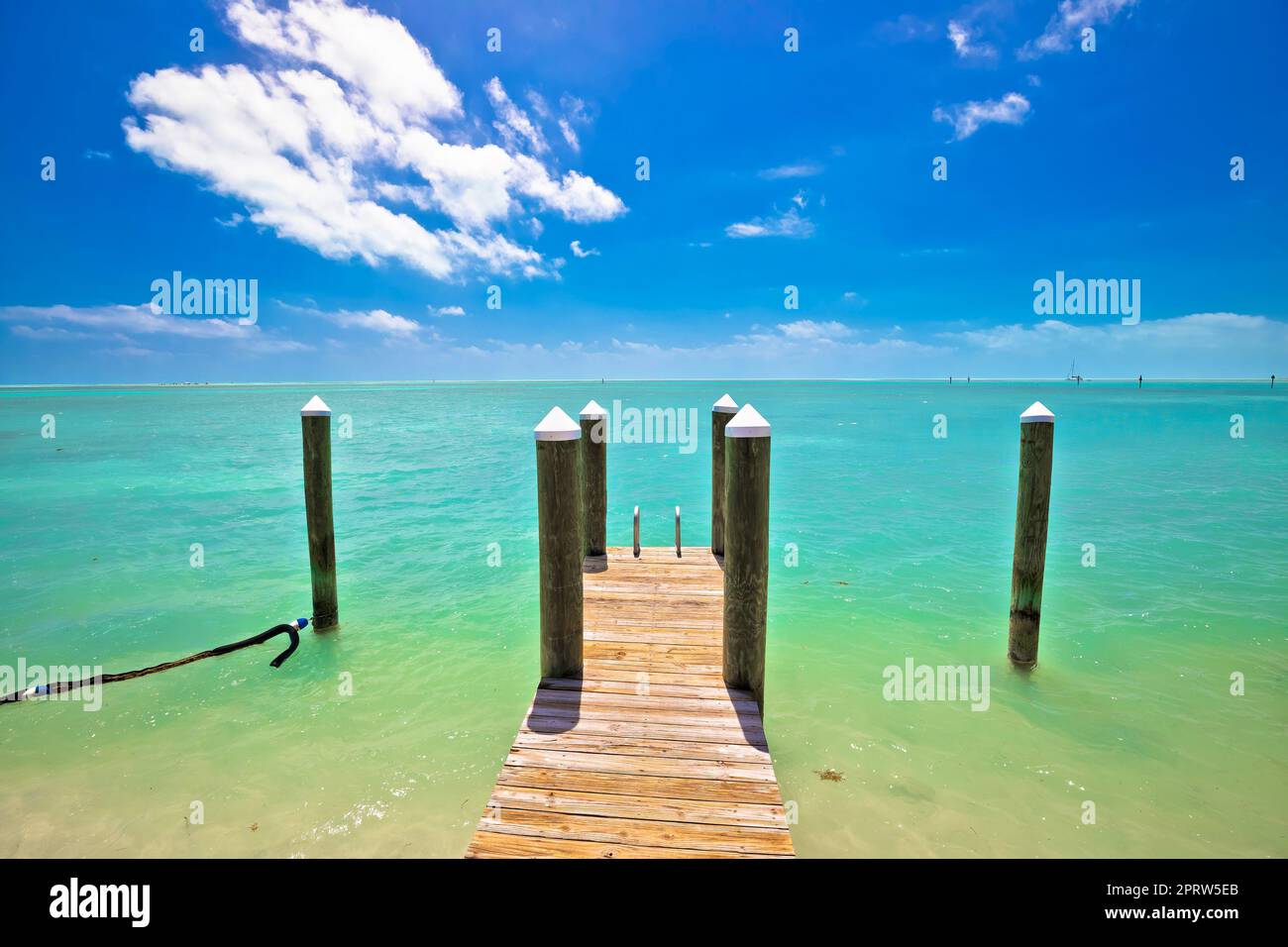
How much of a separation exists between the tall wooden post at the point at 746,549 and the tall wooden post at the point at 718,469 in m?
3.89

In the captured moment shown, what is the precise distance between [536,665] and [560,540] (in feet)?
13.4

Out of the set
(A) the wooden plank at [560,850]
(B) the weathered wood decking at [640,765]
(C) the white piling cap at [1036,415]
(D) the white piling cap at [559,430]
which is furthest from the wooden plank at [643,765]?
(C) the white piling cap at [1036,415]

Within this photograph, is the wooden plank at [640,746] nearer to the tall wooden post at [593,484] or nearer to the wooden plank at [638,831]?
the wooden plank at [638,831]

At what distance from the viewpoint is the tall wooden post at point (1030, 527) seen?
7102 millimetres

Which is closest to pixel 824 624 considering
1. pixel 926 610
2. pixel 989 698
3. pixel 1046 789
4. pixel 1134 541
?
pixel 926 610

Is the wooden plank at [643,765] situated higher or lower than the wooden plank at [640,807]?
higher

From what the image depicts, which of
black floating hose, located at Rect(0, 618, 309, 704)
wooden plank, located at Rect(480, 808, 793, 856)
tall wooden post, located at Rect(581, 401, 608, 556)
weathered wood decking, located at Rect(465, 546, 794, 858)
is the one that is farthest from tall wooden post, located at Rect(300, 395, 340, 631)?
wooden plank, located at Rect(480, 808, 793, 856)

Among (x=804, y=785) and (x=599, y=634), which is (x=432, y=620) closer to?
(x=599, y=634)

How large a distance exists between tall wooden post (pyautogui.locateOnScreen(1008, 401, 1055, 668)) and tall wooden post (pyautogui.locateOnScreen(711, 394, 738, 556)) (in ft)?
12.2

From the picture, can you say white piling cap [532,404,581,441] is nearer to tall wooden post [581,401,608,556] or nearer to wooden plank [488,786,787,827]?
wooden plank [488,786,787,827]

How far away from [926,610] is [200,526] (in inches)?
721

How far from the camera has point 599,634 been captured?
21.4 feet
